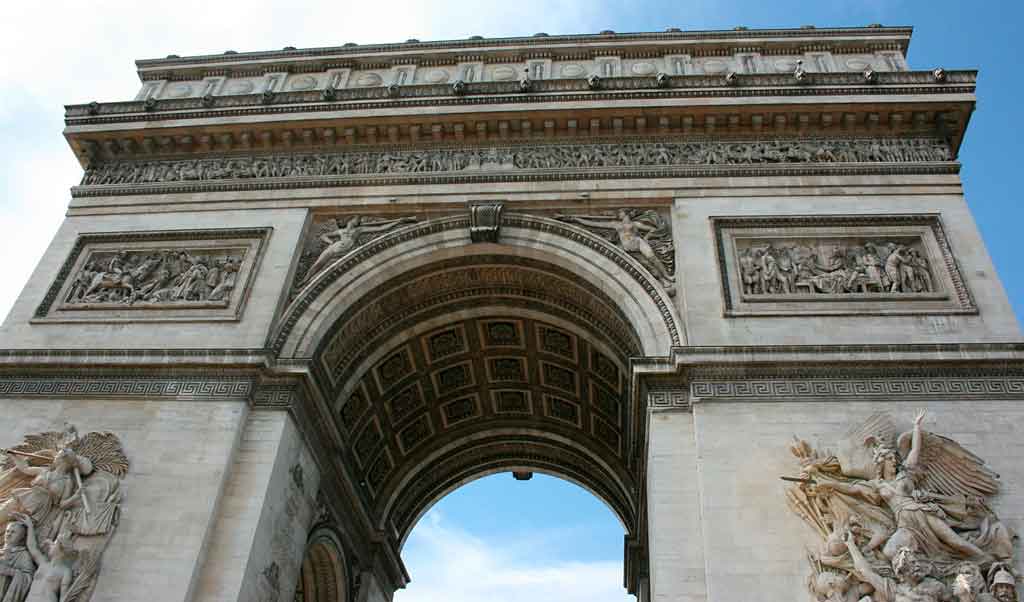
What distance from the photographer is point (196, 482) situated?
12336mm

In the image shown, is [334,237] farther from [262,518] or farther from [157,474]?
[262,518]

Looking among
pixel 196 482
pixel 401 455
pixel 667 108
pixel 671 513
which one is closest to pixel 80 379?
pixel 196 482

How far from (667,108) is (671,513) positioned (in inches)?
309

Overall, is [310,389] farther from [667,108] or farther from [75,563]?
[667,108]

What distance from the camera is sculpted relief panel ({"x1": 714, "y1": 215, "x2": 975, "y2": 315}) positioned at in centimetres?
1348

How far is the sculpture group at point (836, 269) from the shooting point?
45.1ft

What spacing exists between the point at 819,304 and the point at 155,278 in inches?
441

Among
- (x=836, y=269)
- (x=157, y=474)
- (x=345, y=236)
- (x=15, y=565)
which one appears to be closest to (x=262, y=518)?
(x=157, y=474)

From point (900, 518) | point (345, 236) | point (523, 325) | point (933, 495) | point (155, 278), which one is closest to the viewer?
point (900, 518)

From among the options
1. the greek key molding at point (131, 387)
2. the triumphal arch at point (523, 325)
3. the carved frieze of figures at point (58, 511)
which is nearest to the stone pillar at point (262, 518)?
the triumphal arch at point (523, 325)

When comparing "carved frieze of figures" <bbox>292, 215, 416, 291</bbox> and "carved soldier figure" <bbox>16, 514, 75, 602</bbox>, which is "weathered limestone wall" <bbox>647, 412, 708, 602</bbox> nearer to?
"carved frieze of figures" <bbox>292, 215, 416, 291</bbox>

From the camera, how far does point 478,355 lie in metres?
17.9

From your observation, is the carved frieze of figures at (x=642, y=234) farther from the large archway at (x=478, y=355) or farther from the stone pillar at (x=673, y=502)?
the stone pillar at (x=673, y=502)

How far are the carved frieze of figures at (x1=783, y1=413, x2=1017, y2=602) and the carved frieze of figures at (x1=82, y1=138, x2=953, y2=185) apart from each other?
5.90 m
